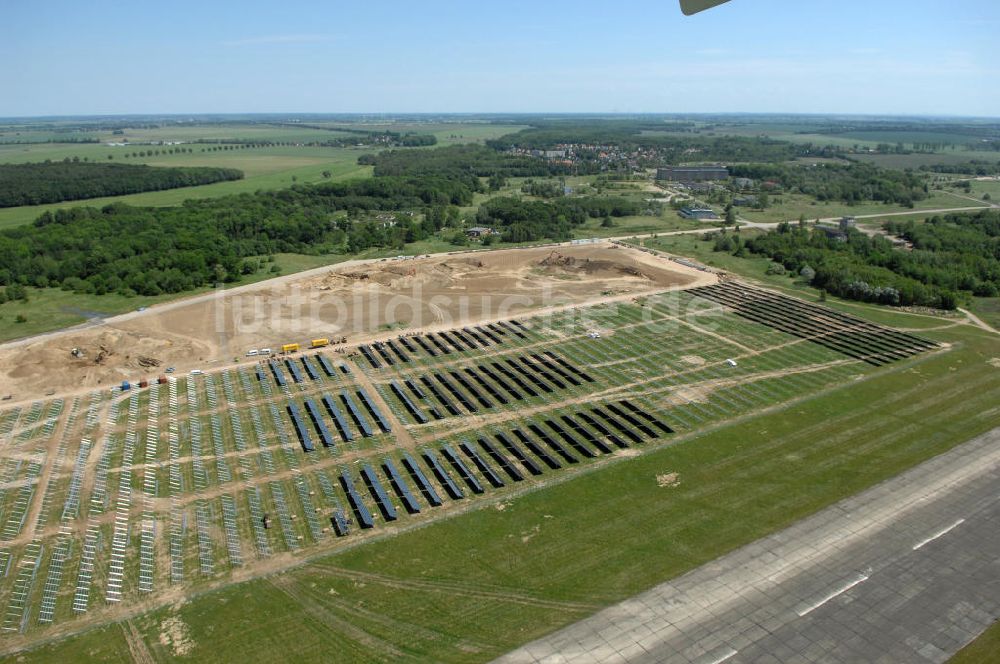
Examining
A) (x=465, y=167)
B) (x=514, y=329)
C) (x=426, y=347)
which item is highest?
(x=465, y=167)

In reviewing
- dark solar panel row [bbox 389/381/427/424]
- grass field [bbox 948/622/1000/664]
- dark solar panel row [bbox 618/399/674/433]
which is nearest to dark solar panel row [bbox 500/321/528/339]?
dark solar panel row [bbox 389/381/427/424]

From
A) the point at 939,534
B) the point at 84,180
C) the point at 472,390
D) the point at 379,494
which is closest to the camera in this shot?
the point at 939,534

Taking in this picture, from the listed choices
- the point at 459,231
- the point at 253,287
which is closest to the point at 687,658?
the point at 253,287

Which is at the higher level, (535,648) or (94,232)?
(94,232)

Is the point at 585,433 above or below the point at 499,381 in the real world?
below

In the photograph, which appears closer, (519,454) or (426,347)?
(519,454)

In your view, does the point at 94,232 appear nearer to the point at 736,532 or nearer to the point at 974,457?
the point at 736,532

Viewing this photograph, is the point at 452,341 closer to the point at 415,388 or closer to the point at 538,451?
the point at 415,388

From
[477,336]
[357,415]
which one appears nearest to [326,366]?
[357,415]
